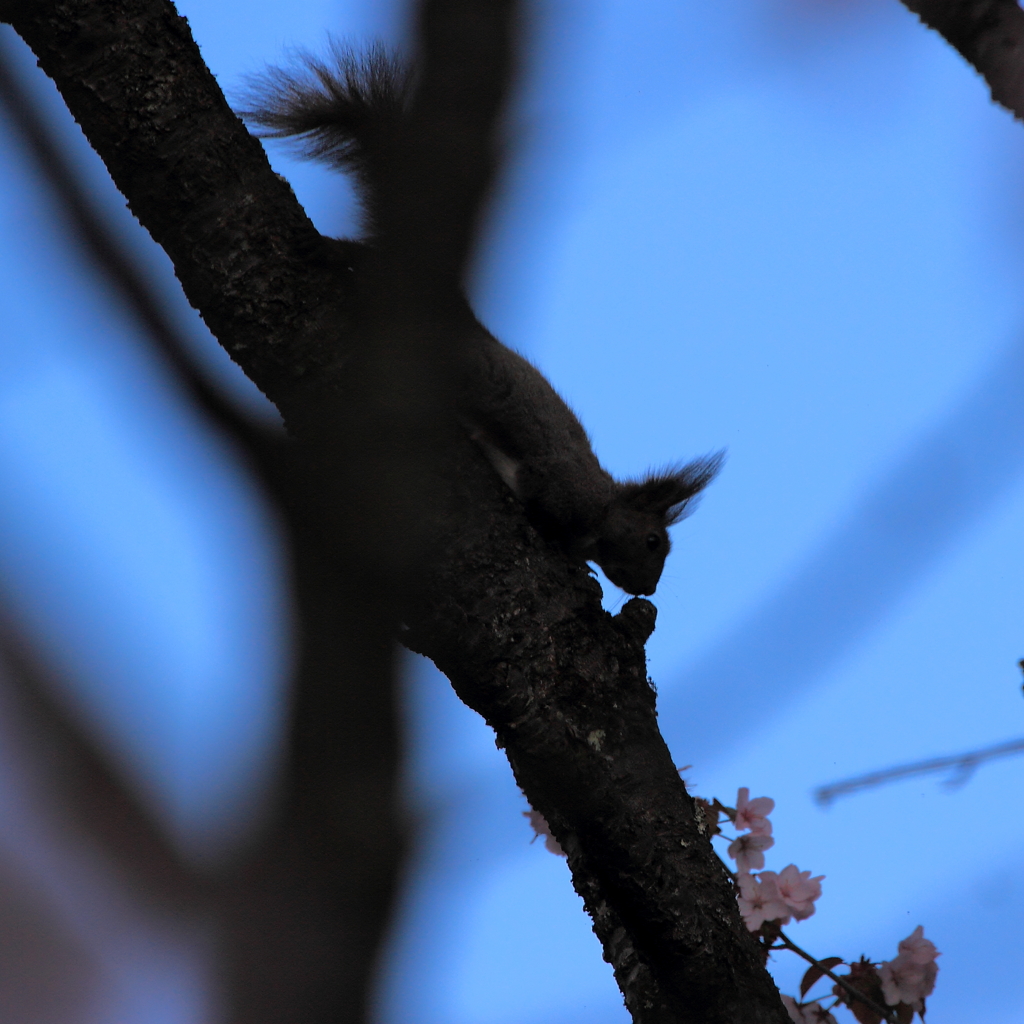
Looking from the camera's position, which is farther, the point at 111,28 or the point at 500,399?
the point at 500,399

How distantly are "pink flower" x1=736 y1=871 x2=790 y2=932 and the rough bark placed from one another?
306mm

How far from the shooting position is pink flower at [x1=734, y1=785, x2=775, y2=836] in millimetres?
2756

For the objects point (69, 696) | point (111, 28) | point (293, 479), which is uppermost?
point (111, 28)

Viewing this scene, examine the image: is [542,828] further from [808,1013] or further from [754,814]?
[808,1013]

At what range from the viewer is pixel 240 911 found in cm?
55

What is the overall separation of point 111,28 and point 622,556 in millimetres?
2832

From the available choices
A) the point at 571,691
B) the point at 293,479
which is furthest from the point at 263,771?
the point at 571,691

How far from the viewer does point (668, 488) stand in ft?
14.5

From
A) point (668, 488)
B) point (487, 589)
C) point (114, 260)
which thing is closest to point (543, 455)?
point (668, 488)

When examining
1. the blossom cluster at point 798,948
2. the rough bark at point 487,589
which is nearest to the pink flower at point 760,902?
the blossom cluster at point 798,948

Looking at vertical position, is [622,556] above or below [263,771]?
above

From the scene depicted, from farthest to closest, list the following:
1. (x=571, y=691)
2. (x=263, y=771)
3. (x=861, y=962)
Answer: (x=861, y=962) → (x=571, y=691) → (x=263, y=771)

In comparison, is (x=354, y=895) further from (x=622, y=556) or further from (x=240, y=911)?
(x=622, y=556)

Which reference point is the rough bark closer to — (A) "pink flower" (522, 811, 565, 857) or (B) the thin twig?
(A) "pink flower" (522, 811, 565, 857)
